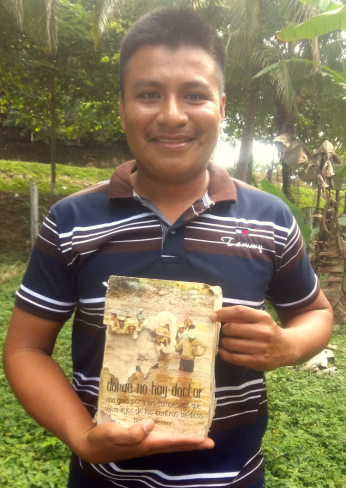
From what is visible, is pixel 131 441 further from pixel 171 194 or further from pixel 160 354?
pixel 171 194

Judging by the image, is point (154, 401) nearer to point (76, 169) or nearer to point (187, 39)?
point (187, 39)

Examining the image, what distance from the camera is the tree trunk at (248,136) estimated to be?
965 cm

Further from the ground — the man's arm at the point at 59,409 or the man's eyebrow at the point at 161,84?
the man's eyebrow at the point at 161,84

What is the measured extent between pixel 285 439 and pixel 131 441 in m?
2.60

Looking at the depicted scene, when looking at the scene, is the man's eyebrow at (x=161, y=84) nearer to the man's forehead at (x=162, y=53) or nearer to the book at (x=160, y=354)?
the man's forehead at (x=162, y=53)

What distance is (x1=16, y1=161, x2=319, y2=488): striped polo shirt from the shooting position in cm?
109

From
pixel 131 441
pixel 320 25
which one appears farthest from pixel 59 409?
pixel 320 25

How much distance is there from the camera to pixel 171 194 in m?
1.21

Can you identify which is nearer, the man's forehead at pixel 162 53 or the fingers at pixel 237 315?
the fingers at pixel 237 315

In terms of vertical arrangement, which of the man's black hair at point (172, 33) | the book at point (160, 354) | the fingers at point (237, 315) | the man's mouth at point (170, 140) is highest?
the man's black hair at point (172, 33)

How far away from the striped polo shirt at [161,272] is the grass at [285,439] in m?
1.76

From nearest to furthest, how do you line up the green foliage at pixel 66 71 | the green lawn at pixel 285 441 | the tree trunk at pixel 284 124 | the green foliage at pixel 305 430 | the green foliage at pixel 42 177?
the green lawn at pixel 285 441 < the green foliage at pixel 305 430 < the green foliage at pixel 66 71 < the green foliage at pixel 42 177 < the tree trunk at pixel 284 124

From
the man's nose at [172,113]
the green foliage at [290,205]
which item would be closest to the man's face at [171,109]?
the man's nose at [172,113]

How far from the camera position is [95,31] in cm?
830
